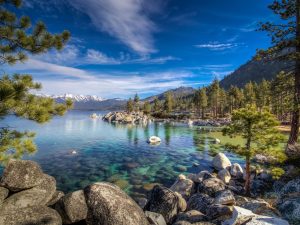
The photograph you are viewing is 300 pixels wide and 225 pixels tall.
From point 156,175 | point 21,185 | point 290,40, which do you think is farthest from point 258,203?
point 156,175

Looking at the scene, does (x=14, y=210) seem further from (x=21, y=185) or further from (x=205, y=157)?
Result: (x=205, y=157)

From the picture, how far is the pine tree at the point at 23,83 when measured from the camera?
7406 mm

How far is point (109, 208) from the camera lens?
7742 millimetres

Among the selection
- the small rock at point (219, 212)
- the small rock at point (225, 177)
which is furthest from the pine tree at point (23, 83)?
the small rock at point (225, 177)

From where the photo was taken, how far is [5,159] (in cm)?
823

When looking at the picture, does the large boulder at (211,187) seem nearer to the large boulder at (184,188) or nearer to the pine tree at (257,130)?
the large boulder at (184,188)

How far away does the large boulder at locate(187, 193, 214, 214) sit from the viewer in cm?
1239

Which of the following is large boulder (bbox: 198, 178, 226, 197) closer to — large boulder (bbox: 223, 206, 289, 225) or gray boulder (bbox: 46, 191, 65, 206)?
large boulder (bbox: 223, 206, 289, 225)

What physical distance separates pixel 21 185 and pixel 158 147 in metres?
31.0

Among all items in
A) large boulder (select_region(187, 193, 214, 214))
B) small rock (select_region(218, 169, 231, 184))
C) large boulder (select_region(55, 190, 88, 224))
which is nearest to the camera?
large boulder (select_region(55, 190, 88, 224))

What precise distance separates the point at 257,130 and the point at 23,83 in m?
13.5

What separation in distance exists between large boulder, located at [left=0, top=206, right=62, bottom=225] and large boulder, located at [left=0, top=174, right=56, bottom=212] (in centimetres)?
51

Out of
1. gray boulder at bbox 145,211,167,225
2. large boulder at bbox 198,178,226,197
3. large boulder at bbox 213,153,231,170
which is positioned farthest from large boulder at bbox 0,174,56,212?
large boulder at bbox 213,153,231,170

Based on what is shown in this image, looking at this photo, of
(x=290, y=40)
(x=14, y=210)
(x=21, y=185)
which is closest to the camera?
(x=14, y=210)
